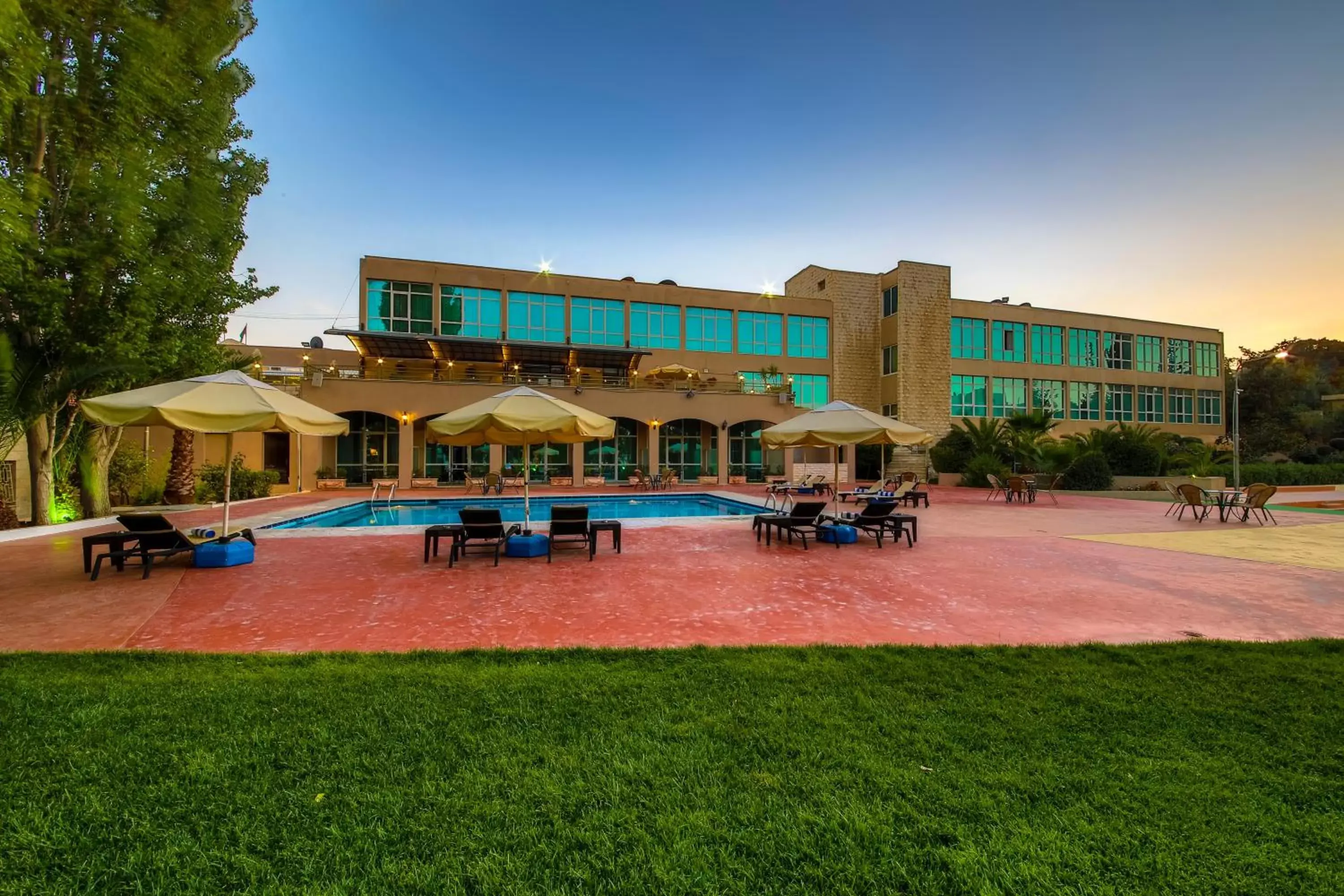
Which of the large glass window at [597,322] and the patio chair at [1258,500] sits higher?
the large glass window at [597,322]

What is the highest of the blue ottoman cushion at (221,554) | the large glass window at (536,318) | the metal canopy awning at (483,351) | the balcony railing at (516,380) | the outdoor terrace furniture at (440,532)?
the large glass window at (536,318)

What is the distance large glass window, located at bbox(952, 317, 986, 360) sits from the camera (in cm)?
3662

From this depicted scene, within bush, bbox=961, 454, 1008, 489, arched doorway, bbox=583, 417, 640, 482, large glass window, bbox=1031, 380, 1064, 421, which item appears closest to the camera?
bush, bbox=961, 454, 1008, 489

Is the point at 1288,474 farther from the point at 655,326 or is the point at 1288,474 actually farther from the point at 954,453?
the point at 655,326

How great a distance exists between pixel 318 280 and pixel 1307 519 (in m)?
102

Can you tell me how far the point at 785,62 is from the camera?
54.3ft

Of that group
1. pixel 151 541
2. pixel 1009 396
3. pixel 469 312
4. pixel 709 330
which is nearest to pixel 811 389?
pixel 709 330

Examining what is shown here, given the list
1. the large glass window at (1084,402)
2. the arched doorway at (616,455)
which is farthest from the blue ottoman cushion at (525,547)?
the large glass window at (1084,402)

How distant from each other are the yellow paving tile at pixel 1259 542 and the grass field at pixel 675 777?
647cm

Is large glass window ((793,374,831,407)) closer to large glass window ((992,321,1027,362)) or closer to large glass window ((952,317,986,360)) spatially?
large glass window ((952,317,986,360))

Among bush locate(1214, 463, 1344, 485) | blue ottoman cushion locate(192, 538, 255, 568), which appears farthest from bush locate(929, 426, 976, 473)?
blue ottoman cushion locate(192, 538, 255, 568)

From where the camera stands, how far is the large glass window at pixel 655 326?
31516 mm

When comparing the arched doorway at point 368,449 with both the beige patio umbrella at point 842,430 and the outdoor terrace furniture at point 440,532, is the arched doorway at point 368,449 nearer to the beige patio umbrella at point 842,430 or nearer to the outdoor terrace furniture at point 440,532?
the outdoor terrace furniture at point 440,532

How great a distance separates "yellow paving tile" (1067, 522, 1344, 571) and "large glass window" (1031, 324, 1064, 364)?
28997 mm
